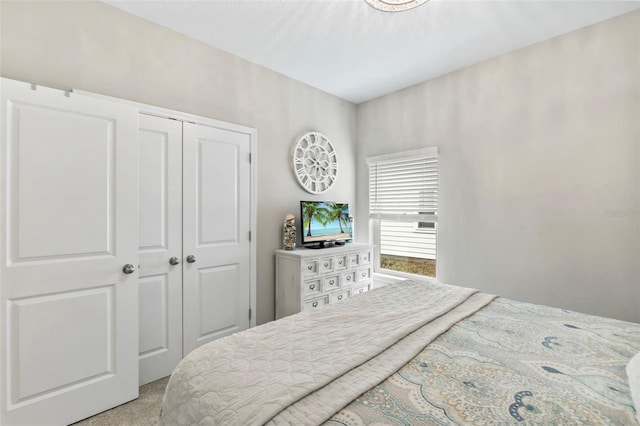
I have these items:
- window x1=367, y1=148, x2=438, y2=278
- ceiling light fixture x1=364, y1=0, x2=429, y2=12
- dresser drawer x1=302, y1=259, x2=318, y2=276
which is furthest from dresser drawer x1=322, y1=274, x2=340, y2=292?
ceiling light fixture x1=364, y1=0, x2=429, y2=12

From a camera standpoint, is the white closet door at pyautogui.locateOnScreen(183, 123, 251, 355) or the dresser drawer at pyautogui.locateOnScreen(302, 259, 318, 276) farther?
the dresser drawer at pyautogui.locateOnScreen(302, 259, 318, 276)

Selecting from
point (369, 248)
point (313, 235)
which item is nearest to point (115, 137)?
point (313, 235)

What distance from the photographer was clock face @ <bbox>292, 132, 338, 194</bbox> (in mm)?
3338

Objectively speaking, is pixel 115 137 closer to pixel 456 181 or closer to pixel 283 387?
pixel 283 387

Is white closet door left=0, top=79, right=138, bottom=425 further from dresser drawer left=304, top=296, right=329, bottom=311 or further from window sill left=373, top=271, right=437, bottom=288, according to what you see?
window sill left=373, top=271, right=437, bottom=288

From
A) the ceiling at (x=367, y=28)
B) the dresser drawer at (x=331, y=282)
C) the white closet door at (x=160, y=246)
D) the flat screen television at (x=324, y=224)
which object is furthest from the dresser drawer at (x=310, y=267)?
the ceiling at (x=367, y=28)

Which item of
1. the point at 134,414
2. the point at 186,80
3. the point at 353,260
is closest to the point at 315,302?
the point at 353,260

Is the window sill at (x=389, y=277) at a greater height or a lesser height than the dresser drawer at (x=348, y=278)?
lesser

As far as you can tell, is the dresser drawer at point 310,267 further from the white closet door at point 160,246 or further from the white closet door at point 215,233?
the white closet door at point 160,246

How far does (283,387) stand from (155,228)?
1.84 metres

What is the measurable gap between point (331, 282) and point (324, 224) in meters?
0.65

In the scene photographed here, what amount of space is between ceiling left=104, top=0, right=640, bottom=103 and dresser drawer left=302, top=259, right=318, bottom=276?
1.95 m

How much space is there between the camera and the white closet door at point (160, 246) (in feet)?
7.36

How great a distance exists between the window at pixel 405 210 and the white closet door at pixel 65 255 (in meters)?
2.67
